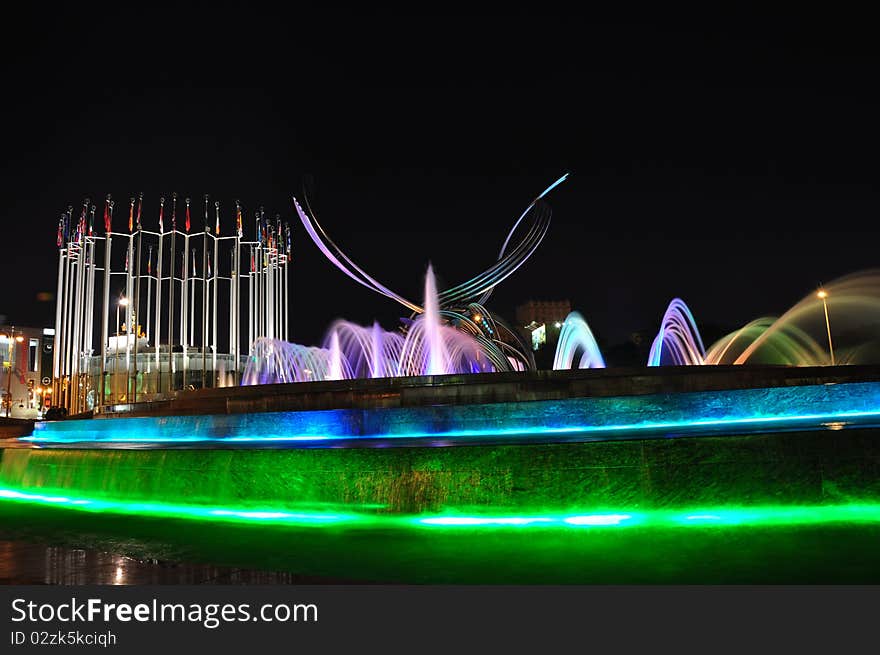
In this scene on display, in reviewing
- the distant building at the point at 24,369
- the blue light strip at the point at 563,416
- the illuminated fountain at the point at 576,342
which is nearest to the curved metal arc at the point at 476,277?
the illuminated fountain at the point at 576,342

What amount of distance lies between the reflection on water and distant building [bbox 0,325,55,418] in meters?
70.0

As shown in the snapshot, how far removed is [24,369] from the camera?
72562 millimetres

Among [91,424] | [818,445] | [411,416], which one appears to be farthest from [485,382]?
[91,424]

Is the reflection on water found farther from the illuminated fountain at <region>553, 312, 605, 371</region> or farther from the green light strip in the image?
the illuminated fountain at <region>553, 312, 605, 371</region>

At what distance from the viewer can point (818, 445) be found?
607cm

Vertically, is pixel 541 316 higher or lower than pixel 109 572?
higher

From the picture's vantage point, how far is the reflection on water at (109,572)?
4258mm

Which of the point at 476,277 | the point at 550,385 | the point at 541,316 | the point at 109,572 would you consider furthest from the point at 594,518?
the point at 541,316

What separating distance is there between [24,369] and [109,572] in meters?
81.9

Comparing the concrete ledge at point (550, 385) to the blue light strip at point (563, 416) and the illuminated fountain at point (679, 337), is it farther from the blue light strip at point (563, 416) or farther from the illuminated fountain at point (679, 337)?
the illuminated fountain at point (679, 337)

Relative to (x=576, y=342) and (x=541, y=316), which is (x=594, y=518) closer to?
(x=576, y=342)

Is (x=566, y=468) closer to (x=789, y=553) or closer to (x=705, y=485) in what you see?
(x=705, y=485)

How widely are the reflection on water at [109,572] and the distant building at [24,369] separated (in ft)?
230

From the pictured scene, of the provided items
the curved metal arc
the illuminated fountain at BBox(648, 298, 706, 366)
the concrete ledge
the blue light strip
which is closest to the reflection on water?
the blue light strip
